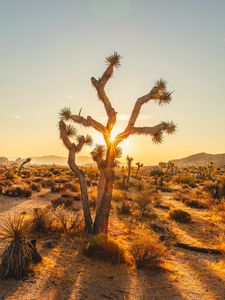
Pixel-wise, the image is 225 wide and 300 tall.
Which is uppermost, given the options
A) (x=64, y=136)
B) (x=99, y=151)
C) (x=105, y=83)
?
(x=105, y=83)

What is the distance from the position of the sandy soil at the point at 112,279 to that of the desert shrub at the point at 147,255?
9.7 inches

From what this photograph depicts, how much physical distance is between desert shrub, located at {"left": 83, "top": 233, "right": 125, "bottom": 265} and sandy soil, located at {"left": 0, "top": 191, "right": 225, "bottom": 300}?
0.79ft

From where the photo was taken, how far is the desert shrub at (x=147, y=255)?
7.37m

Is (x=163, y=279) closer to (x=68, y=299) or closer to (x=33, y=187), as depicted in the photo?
(x=68, y=299)

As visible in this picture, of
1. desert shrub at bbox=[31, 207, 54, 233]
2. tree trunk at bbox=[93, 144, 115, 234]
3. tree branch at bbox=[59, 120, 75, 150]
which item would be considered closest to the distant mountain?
tree branch at bbox=[59, 120, 75, 150]

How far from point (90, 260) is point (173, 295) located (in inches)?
96.6

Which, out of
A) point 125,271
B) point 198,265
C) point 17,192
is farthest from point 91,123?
point 17,192

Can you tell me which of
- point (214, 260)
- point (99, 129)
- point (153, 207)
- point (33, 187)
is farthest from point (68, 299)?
point (33, 187)

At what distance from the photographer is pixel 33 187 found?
71.1ft

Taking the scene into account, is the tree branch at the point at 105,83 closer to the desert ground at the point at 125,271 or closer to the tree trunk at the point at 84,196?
the tree trunk at the point at 84,196

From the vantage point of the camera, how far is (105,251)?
7711 mm

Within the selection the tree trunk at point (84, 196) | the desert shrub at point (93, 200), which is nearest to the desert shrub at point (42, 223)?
the tree trunk at point (84, 196)

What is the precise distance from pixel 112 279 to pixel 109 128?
5.37 m

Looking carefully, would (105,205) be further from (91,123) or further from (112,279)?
(112,279)
